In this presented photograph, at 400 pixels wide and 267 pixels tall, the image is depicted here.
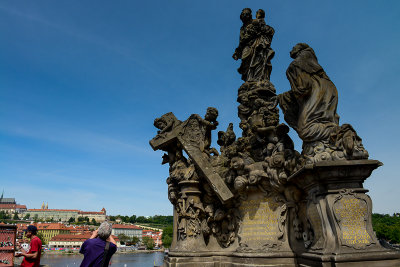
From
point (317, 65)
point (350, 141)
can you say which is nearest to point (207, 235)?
point (350, 141)

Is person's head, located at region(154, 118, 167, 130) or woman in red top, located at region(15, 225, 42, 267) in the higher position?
person's head, located at region(154, 118, 167, 130)

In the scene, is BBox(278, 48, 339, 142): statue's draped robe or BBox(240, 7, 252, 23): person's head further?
BBox(240, 7, 252, 23): person's head

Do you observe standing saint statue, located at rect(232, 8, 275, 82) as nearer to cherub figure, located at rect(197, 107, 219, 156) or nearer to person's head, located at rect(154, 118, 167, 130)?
cherub figure, located at rect(197, 107, 219, 156)

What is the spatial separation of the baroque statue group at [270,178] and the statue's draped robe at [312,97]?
0.02 meters

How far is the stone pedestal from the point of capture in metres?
5.08

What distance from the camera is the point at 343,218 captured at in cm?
541

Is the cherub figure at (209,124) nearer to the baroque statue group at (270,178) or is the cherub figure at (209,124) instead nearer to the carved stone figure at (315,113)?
the baroque statue group at (270,178)

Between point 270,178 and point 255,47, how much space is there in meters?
4.61

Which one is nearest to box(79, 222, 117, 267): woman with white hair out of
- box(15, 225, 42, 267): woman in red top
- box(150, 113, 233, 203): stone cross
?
box(15, 225, 42, 267): woman in red top

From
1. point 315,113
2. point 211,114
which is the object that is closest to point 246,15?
point 211,114

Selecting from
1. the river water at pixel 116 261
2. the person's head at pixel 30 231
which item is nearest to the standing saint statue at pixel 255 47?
the person's head at pixel 30 231

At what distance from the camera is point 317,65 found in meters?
6.52

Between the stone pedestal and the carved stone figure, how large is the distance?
0.26 meters

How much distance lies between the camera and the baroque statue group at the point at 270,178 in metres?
5.48
